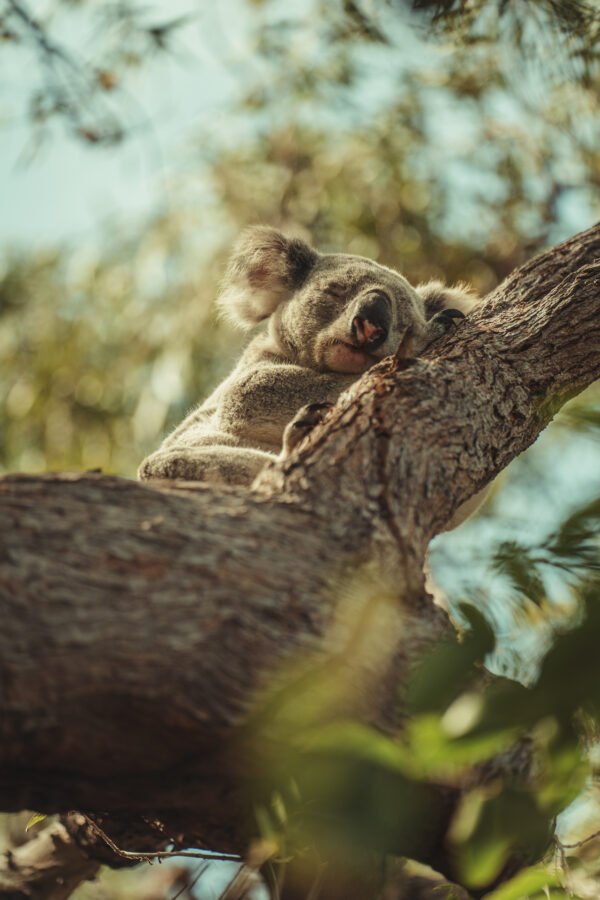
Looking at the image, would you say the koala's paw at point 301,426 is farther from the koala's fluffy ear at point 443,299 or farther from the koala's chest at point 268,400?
the koala's fluffy ear at point 443,299

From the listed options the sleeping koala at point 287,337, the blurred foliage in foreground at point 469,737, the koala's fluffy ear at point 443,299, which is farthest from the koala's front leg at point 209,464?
the blurred foliage in foreground at point 469,737

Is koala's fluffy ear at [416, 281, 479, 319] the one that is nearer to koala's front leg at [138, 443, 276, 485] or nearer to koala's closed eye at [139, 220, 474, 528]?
koala's closed eye at [139, 220, 474, 528]

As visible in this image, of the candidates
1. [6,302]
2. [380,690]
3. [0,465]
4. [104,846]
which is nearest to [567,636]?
[380,690]

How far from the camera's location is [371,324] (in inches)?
128

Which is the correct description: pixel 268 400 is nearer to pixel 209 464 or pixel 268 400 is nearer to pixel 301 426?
pixel 209 464

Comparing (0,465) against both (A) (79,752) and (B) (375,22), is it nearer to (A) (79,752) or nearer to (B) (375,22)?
(B) (375,22)

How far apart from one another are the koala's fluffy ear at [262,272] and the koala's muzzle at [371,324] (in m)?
0.63

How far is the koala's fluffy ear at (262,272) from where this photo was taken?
3.88 meters

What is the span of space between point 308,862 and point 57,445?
4.12 metres

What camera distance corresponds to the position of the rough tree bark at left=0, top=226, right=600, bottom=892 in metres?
1.40

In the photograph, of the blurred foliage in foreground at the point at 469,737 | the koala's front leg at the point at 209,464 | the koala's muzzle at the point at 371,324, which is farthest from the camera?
the koala's muzzle at the point at 371,324

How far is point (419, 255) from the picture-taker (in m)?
6.96

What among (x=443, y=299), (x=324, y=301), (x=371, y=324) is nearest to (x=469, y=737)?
(x=371, y=324)

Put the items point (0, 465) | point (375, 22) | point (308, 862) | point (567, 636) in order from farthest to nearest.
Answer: point (0, 465) < point (375, 22) < point (308, 862) < point (567, 636)
